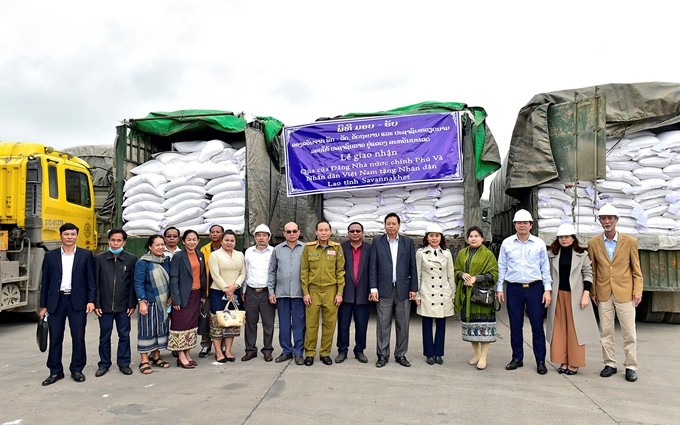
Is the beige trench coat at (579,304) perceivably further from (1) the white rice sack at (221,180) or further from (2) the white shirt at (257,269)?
(1) the white rice sack at (221,180)

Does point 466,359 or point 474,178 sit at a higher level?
point 474,178

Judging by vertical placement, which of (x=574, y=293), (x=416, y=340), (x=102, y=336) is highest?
(x=574, y=293)

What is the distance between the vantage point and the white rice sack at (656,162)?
6.41 metres

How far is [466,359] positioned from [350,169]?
124 inches

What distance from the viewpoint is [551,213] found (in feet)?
22.0

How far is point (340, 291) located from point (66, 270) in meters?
2.63

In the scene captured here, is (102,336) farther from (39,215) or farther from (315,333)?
(39,215)

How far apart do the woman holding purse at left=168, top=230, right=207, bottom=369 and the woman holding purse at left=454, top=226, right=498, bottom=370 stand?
2694mm

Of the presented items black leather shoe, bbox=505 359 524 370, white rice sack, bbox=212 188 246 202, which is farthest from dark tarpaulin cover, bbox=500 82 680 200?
white rice sack, bbox=212 188 246 202

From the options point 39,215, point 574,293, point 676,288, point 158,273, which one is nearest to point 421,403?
point 574,293

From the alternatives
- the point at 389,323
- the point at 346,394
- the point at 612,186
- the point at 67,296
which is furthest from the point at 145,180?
the point at 612,186

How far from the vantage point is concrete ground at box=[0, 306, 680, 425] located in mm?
3674

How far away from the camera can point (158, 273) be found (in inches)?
194

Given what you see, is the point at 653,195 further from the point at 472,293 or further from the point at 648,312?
the point at 472,293
